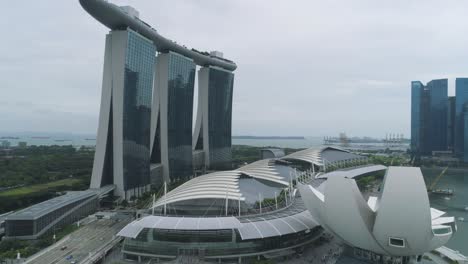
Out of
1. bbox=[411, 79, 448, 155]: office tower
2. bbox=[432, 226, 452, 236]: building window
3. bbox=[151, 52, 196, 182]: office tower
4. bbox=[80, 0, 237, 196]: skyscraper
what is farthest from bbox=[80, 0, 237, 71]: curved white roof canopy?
bbox=[411, 79, 448, 155]: office tower

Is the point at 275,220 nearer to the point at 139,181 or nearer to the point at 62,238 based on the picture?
the point at 62,238

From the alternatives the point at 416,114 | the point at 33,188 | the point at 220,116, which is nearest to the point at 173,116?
the point at 220,116

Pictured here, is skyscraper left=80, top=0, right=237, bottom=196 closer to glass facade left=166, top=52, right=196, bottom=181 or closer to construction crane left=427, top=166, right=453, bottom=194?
glass facade left=166, top=52, right=196, bottom=181

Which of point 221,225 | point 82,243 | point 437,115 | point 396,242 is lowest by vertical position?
point 82,243

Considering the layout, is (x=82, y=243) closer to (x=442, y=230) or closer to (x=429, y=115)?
(x=442, y=230)

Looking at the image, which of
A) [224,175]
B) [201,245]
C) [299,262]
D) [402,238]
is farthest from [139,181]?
[402,238]

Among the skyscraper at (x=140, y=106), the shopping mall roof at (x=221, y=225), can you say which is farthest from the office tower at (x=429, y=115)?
the shopping mall roof at (x=221, y=225)

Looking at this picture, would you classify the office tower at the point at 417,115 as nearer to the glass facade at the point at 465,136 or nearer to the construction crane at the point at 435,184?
the glass facade at the point at 465,136
